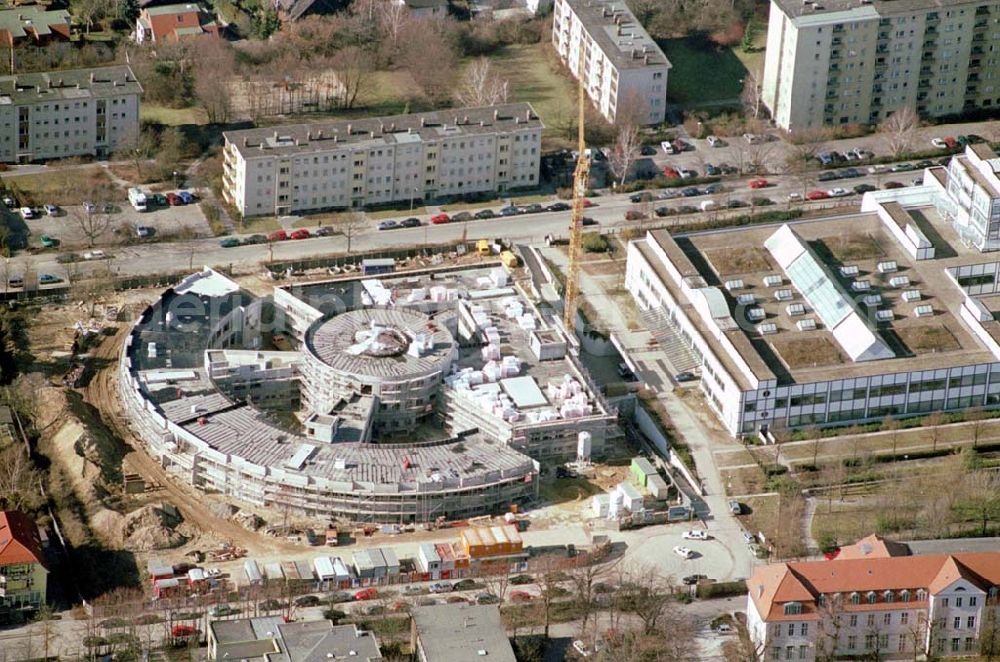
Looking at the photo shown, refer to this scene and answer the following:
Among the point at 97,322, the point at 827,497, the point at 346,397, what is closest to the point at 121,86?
the point at 97,322

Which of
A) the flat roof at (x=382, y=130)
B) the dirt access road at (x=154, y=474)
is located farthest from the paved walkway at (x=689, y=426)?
the dirt access road at (x=154, y=474)

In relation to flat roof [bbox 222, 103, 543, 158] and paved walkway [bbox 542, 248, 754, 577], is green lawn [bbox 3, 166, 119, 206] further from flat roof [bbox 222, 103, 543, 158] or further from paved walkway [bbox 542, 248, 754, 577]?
paved walkway [bbox 542, 248, 754, 577]

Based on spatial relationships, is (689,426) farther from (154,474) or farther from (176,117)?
(176,117)

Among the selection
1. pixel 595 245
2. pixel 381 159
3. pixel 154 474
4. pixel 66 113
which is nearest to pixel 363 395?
pixel 154 474

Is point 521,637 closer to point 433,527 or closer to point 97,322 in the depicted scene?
point 433,527

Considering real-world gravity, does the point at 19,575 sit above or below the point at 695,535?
below

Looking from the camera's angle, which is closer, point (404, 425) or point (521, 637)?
point (521, 637)
